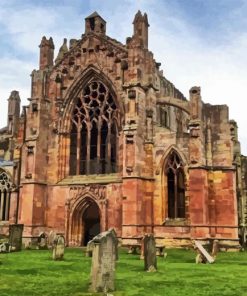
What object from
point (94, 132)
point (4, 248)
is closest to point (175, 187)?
point (94, 132)

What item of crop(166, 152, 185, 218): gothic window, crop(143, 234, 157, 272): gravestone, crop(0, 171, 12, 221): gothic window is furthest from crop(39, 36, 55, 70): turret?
crop(143, 234, 157, 272): gravestone

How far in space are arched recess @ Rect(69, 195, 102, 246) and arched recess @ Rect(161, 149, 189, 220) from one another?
4.24 meters

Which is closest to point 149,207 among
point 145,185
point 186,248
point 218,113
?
point 145,185

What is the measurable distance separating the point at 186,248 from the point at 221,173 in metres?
4.68

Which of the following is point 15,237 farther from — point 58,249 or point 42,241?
point 58,249

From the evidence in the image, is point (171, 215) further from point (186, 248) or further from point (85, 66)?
point (85, 66)

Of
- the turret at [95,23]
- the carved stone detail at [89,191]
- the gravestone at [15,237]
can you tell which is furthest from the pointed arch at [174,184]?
the turret at [95,23]

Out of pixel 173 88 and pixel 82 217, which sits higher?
pixel 173 88

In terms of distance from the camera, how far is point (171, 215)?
24.9m

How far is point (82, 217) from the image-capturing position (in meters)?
26.8

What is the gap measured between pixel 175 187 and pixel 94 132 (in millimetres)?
6883

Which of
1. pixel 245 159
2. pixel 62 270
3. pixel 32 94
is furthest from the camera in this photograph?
pixel 245 159

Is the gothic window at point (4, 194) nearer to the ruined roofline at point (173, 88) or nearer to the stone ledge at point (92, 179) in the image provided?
the stone ledge at point (92, 179)

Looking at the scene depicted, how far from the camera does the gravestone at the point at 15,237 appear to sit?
68.8 feet
